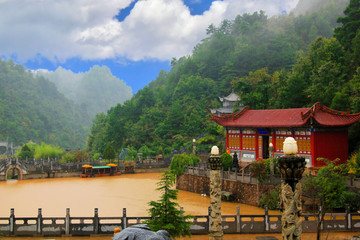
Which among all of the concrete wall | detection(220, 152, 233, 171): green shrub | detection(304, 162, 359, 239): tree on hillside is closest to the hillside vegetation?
the concrete wall

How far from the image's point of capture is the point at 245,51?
66.1 metres

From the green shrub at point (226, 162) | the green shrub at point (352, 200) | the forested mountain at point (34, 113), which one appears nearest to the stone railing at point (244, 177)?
the green shrub at point (352, 200)

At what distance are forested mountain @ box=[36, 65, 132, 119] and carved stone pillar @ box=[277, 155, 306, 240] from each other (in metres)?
138

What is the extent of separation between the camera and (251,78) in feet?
164

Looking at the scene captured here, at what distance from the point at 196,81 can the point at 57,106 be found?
56288mm

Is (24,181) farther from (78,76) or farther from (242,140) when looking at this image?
(78,76)

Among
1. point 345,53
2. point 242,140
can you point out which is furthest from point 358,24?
point 242,140

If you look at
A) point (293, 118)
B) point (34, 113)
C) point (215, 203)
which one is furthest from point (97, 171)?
point (34, 113)

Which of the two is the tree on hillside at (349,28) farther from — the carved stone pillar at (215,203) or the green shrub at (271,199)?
the carved stone pillar at (215,203)

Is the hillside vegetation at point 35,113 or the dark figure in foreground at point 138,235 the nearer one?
the dark figure in foreground at point 138,235

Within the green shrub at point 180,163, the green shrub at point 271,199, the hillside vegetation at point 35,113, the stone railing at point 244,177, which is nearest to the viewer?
the stone railing at point 244,177

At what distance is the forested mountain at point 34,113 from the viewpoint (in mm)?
77625

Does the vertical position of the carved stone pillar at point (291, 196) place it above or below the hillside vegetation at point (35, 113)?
below

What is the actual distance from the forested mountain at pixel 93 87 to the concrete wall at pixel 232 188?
11852cm
